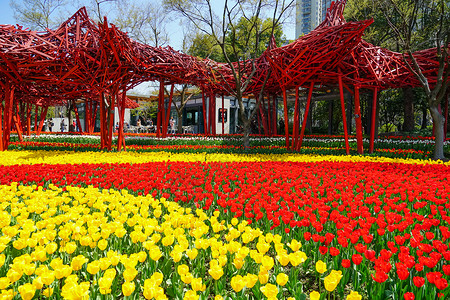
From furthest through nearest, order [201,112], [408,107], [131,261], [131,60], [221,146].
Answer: [201,112]
[408,107]
[221,146]
[131,60]
[131,261]

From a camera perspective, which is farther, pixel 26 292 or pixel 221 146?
pixel 221 146

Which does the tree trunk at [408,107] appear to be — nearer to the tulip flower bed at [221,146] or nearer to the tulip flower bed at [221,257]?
the tulip flower bed at [221,146]

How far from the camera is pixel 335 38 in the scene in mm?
10008

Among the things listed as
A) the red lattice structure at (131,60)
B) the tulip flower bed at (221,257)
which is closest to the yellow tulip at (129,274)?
the tulip flower bed at (221,257)

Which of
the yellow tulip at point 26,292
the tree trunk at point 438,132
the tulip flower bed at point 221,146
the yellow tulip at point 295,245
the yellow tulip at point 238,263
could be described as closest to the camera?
the yellow tulip at point 26,292

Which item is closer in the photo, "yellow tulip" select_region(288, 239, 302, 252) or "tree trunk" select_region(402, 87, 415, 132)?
"yellow tulip" select_region(288, 239, 302, 252)

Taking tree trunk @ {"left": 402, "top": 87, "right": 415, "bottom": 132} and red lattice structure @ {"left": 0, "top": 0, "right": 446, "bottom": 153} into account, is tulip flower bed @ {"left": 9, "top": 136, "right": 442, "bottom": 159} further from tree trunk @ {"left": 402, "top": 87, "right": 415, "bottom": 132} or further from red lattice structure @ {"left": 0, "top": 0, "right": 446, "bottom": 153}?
tree trunk @ {"left": 402, "top": 87, "right": 415, "bottom": 132}

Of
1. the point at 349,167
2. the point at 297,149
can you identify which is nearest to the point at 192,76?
the point at 297,149

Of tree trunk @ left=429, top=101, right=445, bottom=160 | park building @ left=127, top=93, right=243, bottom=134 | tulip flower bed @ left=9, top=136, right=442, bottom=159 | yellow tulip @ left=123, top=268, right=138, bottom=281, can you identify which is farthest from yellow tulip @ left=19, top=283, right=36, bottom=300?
park building @ left=127, top=93, right=243, bottom=134

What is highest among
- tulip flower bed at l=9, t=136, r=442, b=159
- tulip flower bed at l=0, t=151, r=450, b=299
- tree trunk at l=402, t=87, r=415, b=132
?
tree trunk at l=402, t=87, r=415, b=132

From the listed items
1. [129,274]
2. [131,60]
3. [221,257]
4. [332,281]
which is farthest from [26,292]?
[131,60]

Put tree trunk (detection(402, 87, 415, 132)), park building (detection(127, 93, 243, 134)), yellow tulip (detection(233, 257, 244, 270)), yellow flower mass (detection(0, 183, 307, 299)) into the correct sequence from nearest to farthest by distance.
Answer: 1. yellow flower mass (detection(0, 183, 307, 299))
2. yellow tulip (detection(233, 257, 244, 270))
3. tree trunk (detection(402, 87, 415, 132))
4. park building (detection(127, 93, 243, 134))

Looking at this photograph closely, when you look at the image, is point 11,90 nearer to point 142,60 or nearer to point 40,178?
point 142,60

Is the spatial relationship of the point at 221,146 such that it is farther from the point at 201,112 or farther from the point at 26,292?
the point at 201,112
